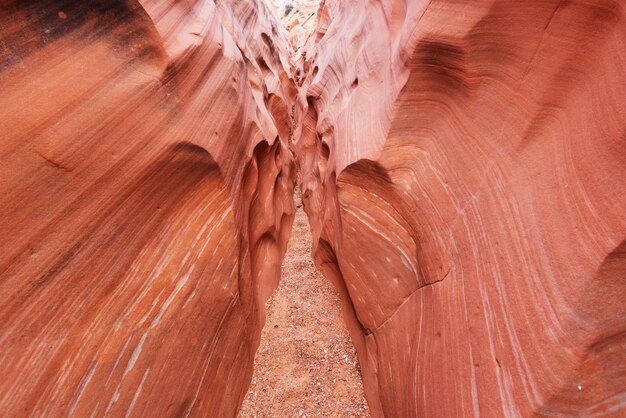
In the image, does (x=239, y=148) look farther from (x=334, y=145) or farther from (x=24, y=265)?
(x=24, y=265)

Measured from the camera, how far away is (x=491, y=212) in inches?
75.0

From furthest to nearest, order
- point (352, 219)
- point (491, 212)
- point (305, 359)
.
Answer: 1. point (305, 359)
2. point (352, 219)
3. point (491, 212)

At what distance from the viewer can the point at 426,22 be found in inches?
93.0

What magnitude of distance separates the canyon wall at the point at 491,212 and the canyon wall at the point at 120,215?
1.37 m

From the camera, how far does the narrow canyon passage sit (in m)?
2.74

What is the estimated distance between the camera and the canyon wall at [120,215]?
1.55 metres

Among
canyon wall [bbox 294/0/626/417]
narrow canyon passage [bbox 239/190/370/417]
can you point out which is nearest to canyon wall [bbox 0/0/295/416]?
narrow canyon passage [bbox 239/190/370/417]

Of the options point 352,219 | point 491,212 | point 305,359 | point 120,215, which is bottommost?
point 305,359

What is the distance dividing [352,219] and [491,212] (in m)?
1.27

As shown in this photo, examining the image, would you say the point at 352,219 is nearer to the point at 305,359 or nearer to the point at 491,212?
the point at 491,212

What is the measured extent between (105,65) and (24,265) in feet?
4.29

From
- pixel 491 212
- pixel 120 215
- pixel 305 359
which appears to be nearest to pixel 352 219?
pixel 491 212

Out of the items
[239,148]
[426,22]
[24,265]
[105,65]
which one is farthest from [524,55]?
[24,265]

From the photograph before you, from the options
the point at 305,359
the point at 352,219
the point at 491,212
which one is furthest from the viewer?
the point at 305,359
